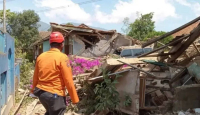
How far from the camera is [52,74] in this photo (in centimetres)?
326

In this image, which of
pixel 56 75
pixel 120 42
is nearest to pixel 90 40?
pixel 120 42

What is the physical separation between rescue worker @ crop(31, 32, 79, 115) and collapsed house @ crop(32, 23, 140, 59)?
1436 cm

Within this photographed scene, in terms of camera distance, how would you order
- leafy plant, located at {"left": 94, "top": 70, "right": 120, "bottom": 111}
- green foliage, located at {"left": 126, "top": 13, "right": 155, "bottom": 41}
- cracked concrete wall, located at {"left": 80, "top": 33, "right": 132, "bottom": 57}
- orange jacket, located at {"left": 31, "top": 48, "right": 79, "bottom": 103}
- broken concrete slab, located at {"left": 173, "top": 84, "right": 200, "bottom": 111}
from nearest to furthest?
orange jacket, located at {"left": 31, "top": 48, "right": 79, "bottom": 103} < broken concrete slab, located at {"left": 173, "top": 84, "right": 200, "bottom": 111} < leafy plant, located at {"left": 94, "top": 70, "right": 120, "bottom": 111} < cracked concrete wall, located at {"left": 80, "top": 33, "right": 132, "bottom": 57} < green foliage, located at {"left": 126, "top": 13, "right": 155, "bottom": 41}

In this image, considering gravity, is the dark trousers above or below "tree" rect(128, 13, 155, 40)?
below

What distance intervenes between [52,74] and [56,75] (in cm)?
5

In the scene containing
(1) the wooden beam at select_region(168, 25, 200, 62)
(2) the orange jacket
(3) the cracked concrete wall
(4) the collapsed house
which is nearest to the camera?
(2) the orange jacket

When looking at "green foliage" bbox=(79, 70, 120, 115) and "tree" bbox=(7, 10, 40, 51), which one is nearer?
"green foliage" bbox=(79, 70, 120, 115)

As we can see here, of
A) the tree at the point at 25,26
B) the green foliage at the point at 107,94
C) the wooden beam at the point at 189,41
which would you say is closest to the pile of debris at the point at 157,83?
the wooden beam at the point at 189,41

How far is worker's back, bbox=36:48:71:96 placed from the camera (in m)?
3.25

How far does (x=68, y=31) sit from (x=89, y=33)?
1.52 m

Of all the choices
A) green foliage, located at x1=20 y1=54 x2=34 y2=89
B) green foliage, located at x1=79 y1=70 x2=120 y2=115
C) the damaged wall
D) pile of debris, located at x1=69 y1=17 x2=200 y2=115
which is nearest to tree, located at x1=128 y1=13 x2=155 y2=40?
the damaged wall

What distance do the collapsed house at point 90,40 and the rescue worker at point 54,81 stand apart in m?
14.4

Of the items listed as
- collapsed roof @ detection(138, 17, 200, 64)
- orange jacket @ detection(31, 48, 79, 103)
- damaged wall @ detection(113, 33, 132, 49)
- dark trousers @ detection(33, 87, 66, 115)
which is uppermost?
damaged wall @ detection(113, 33, 132, 49)

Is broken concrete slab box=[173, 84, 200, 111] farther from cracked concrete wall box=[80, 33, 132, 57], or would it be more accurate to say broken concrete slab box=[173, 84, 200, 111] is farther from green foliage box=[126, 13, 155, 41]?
green foliage box=[126, 13, 155, 41]
